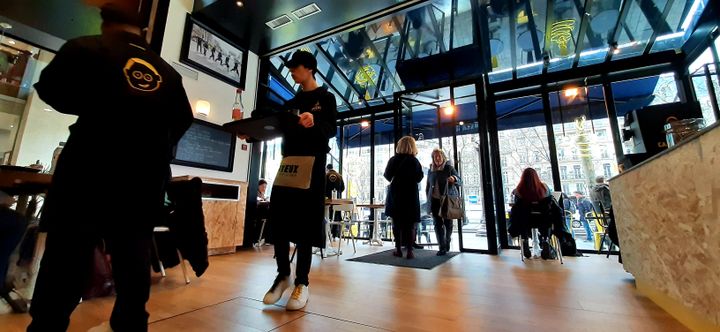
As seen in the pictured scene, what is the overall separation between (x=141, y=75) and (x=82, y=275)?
579 mm

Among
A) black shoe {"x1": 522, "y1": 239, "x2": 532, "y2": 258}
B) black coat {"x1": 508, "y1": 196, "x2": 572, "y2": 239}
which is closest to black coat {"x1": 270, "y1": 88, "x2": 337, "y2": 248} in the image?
black coat {"x1": 508, "y1": 196, "x2": 572, "y2": 239}

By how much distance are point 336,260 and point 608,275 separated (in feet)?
8.05

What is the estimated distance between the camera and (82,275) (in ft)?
2.50

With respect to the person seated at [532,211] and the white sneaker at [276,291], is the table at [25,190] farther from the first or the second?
the person seated at [532,211]

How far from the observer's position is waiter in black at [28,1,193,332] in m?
0.75

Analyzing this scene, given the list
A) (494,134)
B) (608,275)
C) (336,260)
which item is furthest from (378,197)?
(608,275)

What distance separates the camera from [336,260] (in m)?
3.11

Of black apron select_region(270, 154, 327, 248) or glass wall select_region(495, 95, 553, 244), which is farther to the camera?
glass wall select_region(495, 95, 553, 244)

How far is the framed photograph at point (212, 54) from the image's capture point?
3617mm

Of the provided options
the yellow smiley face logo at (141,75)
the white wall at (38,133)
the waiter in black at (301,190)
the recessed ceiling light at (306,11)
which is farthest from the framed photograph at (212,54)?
the yellow smiley face logo at (141,75)

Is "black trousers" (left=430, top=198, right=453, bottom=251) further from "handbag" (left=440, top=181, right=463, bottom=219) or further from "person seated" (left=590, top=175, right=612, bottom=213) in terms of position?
"person seated" (left=590, top=175, right=612, bottom=213)

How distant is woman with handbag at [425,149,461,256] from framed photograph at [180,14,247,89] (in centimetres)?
312

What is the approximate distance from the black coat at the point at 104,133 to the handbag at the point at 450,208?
3.14 m

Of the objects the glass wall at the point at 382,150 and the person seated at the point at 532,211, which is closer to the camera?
the person seated at the point at 532,211
